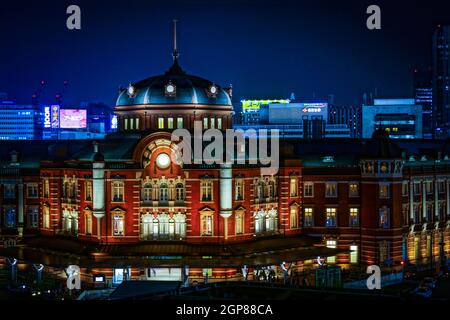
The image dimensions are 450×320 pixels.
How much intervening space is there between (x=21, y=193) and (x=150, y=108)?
49.9 ft

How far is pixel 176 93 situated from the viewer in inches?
3317

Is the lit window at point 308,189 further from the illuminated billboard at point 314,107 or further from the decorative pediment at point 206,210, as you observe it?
the illuminated billboard at point 314,107

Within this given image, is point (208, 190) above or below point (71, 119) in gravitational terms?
below

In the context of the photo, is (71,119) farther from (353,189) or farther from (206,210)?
(206,210)

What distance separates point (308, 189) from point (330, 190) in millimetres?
1981

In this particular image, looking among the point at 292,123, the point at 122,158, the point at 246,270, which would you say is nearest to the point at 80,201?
the point at 122,158

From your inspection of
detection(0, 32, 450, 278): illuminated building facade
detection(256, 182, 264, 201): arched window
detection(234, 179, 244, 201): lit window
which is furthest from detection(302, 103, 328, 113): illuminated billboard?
detection(234, 179, 244, 201): lit window

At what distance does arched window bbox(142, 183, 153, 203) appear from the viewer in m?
78.5

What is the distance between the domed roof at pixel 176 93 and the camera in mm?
84188

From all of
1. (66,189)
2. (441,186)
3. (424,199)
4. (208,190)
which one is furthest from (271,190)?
(441,186)

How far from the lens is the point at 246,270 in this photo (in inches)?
2869

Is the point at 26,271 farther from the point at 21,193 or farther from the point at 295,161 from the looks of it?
the point at 295,161

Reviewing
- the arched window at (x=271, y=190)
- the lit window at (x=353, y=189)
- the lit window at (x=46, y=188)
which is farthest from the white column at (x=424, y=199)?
the lit window at (x=46, y=188)

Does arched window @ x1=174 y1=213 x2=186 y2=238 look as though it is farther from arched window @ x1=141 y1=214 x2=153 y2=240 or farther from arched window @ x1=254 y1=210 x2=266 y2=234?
arched window @ x1=254 y1=210 x2=266 y2=234
